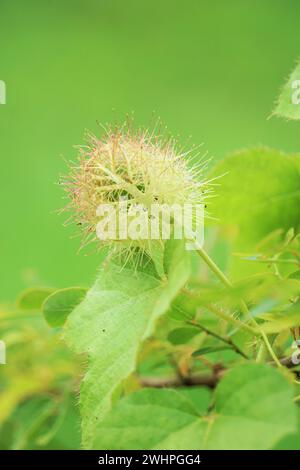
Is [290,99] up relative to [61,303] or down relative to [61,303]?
up

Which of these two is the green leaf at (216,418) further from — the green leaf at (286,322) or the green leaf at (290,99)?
the green leaf at (290,99)

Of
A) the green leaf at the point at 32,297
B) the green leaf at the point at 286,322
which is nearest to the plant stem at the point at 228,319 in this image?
the green leaf at the point at 286,322

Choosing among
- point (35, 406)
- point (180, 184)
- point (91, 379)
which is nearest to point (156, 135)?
point (180, 184)

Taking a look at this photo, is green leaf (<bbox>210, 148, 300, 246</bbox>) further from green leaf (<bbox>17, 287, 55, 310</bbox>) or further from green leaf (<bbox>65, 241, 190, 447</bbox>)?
green leaf (<bbox>17, 287, 55, 310</bbox>)

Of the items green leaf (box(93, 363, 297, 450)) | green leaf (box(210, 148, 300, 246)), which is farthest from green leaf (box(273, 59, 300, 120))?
green leaf (box(93, 363, 297, 450))

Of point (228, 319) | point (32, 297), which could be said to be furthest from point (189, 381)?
point (228, 319)
